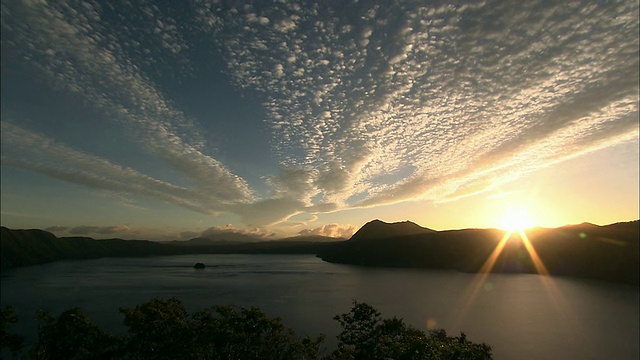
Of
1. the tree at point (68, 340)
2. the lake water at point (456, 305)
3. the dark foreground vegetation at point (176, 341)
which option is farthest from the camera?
the lake water at point (456, 305)

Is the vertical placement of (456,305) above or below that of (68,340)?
below

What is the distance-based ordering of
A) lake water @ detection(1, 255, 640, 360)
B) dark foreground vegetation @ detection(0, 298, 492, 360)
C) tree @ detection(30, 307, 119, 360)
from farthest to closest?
lake water @ detection(1, 255, 640, 360) → dark foreground vegetation @ detection(0, 298, 492, 360) → tree @ detection(30, 307, 119, 360)

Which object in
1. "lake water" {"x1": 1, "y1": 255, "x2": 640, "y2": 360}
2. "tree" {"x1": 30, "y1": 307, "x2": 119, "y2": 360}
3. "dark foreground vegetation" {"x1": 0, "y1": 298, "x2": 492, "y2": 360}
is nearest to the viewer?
"tree" {"x1": 30, "y1": 307, "x2": 119, "y2": 360}

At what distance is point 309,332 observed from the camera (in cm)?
7444

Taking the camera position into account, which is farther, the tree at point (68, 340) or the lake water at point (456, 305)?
the lake water at point (456, 305)

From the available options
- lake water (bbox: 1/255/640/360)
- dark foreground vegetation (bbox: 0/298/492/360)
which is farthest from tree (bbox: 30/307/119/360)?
lake water (bbox: 1/255/640/360)

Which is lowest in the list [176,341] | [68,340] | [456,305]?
[456,305]

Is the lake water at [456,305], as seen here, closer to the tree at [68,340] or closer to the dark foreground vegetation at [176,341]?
the dark foreground vegetation at [176,341]

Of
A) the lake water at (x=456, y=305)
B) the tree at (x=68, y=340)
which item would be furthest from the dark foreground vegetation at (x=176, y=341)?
the lake water at (x=456, y=305)

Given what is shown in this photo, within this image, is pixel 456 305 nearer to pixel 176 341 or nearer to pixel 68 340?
pixel 176 341

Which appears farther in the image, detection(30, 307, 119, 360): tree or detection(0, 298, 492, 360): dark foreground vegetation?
detection(0, 298, 492, 360): dark foreground vegetation

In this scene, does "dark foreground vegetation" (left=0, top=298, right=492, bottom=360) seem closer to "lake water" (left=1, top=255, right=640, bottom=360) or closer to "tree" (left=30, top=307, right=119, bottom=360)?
"tree" (left=30, top=307, right=119, bottom=360)

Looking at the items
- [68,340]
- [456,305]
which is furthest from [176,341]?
[456,305]

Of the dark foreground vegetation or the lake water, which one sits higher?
the dark foreground vegetation
